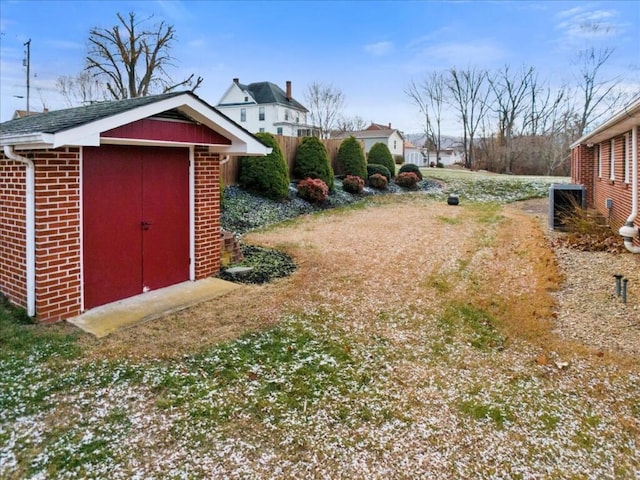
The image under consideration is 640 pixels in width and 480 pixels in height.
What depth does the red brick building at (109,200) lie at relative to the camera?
4824 millimetres

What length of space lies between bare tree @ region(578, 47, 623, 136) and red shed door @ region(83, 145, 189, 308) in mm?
Answer: 42436

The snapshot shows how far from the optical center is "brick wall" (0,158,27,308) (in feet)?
16.5

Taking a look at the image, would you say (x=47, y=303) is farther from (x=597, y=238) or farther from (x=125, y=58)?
(x=125, y=58)

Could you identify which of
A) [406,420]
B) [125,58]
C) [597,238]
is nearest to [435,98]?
[125,58]

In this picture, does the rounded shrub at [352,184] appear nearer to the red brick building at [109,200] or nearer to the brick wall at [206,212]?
the red brick building at [109,200]

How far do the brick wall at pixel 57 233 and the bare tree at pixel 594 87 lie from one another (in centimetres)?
4394

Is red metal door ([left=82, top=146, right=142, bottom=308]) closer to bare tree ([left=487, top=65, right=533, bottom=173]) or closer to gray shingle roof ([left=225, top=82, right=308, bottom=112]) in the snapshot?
gray shingle roof ([left=225, top=82, right=308, bottom=112])

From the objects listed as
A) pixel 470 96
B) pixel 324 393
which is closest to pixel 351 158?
pixel 324 393

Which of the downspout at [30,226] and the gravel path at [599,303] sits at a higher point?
the downspout at [30,226]

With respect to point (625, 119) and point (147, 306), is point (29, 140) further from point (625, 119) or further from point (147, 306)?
point (625, 119)

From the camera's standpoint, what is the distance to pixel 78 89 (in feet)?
114

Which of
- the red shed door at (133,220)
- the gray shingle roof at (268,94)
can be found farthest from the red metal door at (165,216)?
the gray shingle roof at (268,94)

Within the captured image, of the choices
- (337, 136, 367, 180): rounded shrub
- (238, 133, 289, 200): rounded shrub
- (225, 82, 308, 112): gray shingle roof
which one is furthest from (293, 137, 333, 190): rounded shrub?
(225, 82, 308, 112): gray shingle roof

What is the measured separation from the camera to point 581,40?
39156 millimetres
